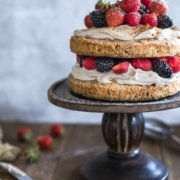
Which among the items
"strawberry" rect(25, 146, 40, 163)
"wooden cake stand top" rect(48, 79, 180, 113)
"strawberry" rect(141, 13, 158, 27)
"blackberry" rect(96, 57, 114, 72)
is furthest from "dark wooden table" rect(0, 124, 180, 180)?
"strawberry" rect(141, 13, 158, 27)

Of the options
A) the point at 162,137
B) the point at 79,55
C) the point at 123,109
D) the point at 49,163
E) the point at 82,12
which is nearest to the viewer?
the point at 123,109

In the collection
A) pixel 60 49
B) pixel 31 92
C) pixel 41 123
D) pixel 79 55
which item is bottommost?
pixel 41 123

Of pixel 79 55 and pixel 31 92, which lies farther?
pixel 31 92

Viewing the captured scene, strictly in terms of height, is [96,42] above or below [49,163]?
above

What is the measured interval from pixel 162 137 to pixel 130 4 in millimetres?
654

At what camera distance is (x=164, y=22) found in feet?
4.11

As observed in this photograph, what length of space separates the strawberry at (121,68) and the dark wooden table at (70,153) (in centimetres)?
42

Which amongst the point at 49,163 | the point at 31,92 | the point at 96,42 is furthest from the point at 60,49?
the point at 96,42

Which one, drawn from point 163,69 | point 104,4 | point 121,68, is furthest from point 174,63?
point 104,4

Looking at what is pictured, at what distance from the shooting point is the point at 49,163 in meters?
1.56

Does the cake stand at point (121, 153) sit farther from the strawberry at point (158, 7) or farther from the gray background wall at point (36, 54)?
the gray background wall at point (36, 54)

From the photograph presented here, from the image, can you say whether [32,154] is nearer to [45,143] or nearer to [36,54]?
[45,143]

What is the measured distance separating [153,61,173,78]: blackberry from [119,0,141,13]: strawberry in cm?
16

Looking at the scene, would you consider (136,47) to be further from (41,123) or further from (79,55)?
(41,123)
